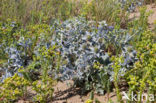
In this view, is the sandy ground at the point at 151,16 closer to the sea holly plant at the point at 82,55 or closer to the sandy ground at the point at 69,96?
the sea holly plant at the point at 82,55

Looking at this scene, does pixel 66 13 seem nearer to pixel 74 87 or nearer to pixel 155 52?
pixel 74 87

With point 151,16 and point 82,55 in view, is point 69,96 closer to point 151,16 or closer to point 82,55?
point 82,55

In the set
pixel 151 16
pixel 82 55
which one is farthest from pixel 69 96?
pixel 151 16

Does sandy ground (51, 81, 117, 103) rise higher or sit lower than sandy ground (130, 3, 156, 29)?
lower

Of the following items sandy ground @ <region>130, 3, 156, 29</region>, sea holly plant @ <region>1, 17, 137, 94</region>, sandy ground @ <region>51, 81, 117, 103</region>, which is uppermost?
sandy ground @ <region>130, 3, 156, 29</region>

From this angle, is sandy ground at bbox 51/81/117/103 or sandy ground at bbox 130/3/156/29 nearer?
sandy ground at bbox 51/81/117/103

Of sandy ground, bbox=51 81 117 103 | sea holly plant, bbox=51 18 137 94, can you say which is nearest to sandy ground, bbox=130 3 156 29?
sea holly plant, bbox=51 18 137 94

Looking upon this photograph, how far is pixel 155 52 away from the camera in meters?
2.35

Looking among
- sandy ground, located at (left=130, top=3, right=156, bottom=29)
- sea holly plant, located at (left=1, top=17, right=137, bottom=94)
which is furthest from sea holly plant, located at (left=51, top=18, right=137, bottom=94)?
sandy ground, located at (left=130, top=3, right=156, bottom=29)

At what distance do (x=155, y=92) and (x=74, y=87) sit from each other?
3.50 ft

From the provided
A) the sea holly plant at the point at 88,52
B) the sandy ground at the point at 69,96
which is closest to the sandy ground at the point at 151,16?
the sea holly plant at the point at 88,52

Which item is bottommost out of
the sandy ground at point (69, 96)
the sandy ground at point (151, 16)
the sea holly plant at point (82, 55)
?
the sandy ground at point (69, 96)

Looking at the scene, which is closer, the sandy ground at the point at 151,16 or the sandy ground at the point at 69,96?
the sandy ground at the point at 69,96

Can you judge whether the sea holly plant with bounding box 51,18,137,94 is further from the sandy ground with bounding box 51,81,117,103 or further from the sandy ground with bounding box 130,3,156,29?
the sandy ground with bounding box 130,3,156,29
